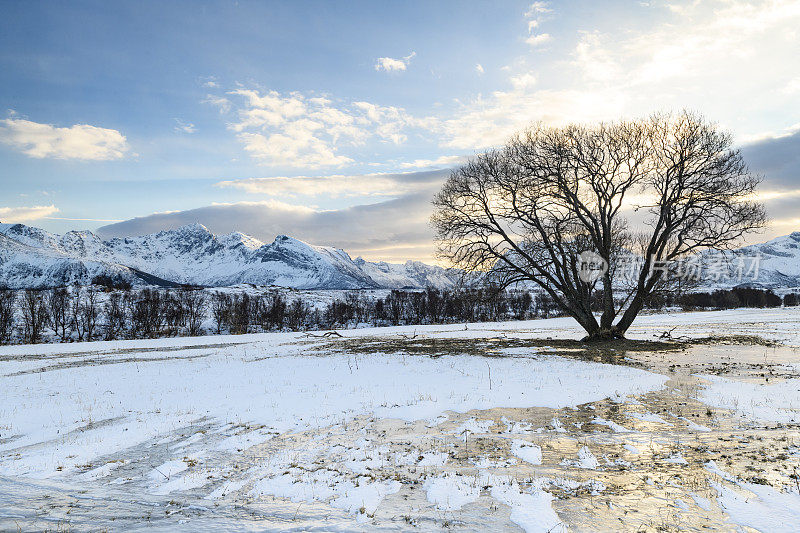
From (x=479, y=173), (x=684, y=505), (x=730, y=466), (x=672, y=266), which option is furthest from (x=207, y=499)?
(x=672, y=266)

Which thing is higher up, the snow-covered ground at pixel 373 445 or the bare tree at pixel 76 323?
the snow-covered ground at pixel 373 445

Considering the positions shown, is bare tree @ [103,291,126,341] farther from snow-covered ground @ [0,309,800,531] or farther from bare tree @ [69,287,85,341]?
snow-covered ground @ [0,309,800,531]

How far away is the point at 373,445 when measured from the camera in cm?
941

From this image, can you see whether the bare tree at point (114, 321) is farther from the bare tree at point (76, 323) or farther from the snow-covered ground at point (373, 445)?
the snow-covered ground at point (373, 445)

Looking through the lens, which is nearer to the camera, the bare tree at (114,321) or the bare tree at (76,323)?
the bare tree at (76,323)

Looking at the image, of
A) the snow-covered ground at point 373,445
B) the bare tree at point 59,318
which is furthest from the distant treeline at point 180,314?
the snow-covered ground at point 373,445

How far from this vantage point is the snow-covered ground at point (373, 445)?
6121mm

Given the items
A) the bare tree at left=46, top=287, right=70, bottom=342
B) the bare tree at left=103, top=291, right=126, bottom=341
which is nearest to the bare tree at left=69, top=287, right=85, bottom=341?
the bare tree at left=46, top=287, right=70, bottom=342

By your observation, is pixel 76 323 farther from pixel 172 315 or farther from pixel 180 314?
pixel 180 314

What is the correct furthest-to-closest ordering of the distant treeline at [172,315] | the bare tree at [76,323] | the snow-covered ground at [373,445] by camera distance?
the distant treeline at [172,315]
the bare tree at [76,323]
the snow-covered ground at [373,445]

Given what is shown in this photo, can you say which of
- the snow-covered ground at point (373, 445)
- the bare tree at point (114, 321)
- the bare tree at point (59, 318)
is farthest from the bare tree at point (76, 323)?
the snow-covered ground at point (373, 445)

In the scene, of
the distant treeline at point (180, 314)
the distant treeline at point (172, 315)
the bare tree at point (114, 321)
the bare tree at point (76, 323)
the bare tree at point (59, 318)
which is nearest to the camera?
the bare tree at point (76, 323)

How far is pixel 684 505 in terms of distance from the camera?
235 inches

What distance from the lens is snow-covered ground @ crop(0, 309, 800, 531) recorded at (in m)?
6.12
